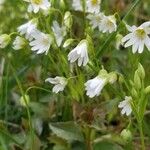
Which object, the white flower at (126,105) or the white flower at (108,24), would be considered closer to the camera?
the white flower at (126,105)

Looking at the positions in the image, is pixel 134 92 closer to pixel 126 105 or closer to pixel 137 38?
pixel 126 105

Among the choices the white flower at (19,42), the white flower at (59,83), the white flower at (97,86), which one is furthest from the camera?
the white flower at (19,42)

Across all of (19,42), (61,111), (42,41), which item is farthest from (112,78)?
(61,111)

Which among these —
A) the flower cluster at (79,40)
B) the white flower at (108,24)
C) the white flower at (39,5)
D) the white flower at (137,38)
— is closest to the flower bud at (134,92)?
the flower cluster at (79,40)

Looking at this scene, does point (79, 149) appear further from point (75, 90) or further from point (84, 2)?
point (84, 2)

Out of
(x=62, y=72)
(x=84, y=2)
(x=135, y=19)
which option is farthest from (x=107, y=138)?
(x=135, y=19)

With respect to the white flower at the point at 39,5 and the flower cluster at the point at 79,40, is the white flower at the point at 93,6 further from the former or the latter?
the white flower at the point at 39,5
